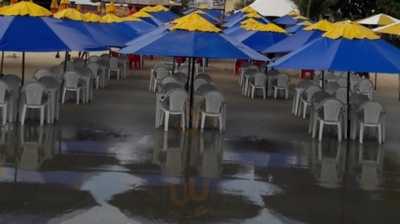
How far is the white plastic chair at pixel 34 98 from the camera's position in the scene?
1309 cm

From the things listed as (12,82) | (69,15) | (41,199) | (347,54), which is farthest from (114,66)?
(41,199)

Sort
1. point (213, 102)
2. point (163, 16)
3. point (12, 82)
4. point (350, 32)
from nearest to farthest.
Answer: point (350, 32) → point (213, 102) → point (12, 82) → point (163, 16)

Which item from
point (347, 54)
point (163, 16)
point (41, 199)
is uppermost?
point (163, 16)

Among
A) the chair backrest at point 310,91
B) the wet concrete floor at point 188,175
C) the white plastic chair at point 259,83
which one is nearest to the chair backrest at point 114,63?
the white plastic chair at point 259,83

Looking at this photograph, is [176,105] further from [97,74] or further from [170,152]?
[97,74]

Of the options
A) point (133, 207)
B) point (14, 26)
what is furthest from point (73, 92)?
point (133, 207)

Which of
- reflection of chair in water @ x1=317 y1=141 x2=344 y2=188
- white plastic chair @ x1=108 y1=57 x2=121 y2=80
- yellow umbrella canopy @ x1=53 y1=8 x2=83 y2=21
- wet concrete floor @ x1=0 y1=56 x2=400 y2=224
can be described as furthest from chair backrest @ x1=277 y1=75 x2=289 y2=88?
reflection of chair in water @ x1=317 y1=141 x2=344 y2=188

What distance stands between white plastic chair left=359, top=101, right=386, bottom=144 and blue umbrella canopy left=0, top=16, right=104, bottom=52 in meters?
5.49

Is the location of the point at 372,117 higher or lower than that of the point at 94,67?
lower

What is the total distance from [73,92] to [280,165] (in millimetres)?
7774

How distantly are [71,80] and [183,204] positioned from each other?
9142mm

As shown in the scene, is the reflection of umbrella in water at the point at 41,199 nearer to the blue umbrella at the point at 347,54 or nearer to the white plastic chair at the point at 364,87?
the blue umbrella at the point at 347,54

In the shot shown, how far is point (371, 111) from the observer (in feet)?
42.7

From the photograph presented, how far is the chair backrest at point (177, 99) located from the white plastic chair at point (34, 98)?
2.40 m
